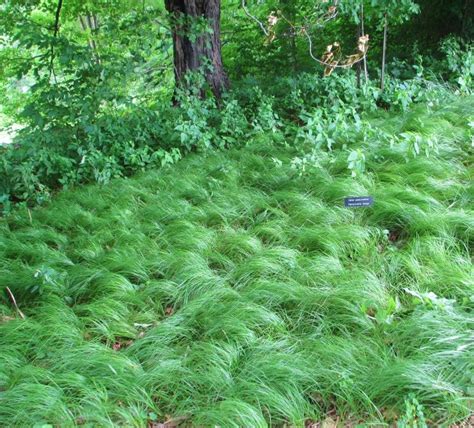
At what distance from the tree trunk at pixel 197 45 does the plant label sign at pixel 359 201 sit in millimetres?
3956

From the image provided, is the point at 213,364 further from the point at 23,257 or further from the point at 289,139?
the point at 289,139

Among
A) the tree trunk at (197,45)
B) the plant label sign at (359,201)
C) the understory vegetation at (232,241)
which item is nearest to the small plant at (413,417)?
the understory vegetation at (232,241)

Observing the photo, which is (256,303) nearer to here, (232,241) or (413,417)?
(232,241)

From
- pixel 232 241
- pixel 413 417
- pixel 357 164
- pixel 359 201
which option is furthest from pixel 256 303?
pixel 357 164

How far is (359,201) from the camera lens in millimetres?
3273

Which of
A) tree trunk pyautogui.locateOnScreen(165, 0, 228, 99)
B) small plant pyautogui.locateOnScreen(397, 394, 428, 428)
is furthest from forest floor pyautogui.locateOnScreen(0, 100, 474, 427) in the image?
tree trunk pyautogui.locateOnScreen(165, 0, 228, 99)

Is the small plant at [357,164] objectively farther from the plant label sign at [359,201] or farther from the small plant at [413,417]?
the small plant at [413,417]

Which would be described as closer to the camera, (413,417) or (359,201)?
(413,417)

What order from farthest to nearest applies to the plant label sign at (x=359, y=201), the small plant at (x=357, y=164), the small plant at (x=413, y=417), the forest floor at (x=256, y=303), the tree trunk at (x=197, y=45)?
1. the tree trunk at (x=197, y=45)
2. the small plant at (x=357, y=164)
3. the plant label sign at (x=359, y=201)
4. the forest floor at (x=256, y=303)
5. the small plant at (x=413, y=417)

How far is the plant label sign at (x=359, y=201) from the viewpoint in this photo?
3.25 metres

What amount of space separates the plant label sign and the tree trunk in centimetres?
396

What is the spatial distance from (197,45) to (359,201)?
4.38 m

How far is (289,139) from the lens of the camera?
17.3ft

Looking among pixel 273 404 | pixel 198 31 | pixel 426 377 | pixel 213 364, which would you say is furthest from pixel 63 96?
pixel 426 377
